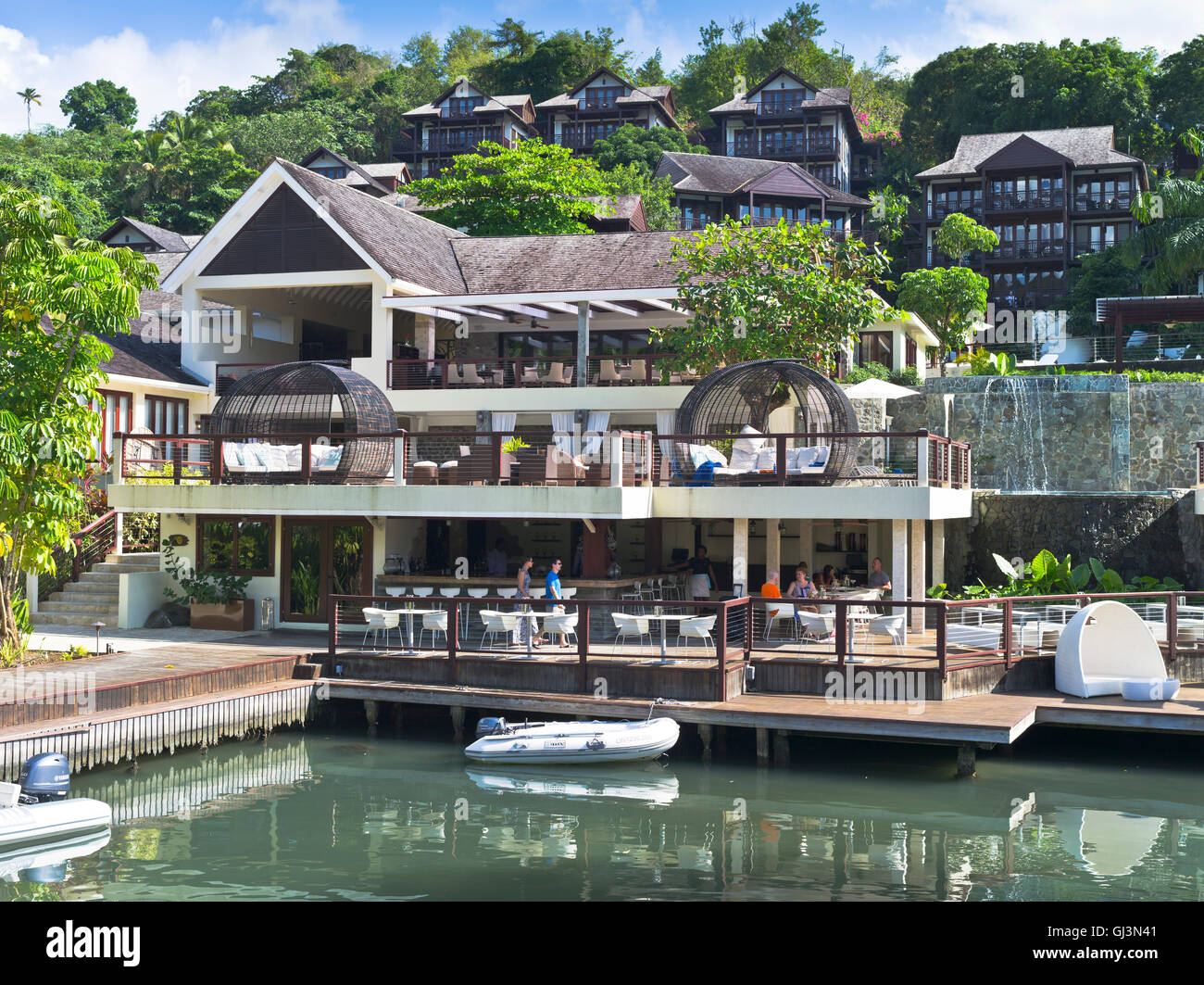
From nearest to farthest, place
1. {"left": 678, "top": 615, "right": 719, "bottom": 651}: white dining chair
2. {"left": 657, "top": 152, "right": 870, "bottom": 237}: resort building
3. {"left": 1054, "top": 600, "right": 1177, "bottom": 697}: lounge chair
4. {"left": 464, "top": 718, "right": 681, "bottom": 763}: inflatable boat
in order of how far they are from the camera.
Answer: {"left": 464, "top": 718, "right": 681, "bottom": 763}: inflatable boat → {"left": 678, "top": 615, "right": 719, "bottom": 651}: white dining chair → {"left": 1054, "top": 600, "right": 1177, "bottom": 697}: lounge chair → {"left": 657, "top": 152, "right": 870, "bottom": 237}: resort building

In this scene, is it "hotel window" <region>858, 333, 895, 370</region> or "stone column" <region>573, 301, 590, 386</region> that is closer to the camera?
"stone column" <region>573, 301, 590, 386</region>

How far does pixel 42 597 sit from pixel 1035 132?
187ft

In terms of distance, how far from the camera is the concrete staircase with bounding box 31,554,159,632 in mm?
24750

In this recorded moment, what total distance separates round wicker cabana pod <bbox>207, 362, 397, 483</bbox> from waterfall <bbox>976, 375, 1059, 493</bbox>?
16.0 m

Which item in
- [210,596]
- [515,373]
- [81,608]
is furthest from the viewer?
[515,373]

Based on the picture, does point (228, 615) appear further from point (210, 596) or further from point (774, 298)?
point (774, 298)

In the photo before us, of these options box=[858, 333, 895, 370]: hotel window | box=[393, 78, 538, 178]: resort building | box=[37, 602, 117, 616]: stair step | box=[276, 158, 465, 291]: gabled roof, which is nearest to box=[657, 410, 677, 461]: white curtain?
box=[276, 158, 465, 291]: gabled roof

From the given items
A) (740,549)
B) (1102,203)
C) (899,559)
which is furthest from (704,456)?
(1102,203)

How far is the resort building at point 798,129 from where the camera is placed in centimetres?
7844

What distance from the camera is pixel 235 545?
81.7ft

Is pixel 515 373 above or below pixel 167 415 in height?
above

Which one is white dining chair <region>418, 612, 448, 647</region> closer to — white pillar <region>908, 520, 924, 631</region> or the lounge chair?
white pillar <region>908, 520, 924, 631</region>

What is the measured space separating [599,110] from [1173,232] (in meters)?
45.6
